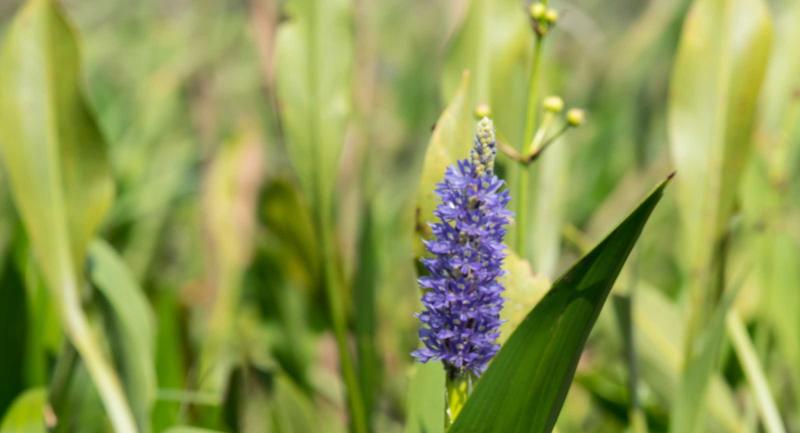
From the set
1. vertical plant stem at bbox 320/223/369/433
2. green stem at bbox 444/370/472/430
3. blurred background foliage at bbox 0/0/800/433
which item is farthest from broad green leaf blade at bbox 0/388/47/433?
green stem at bbox 444/370/472/430

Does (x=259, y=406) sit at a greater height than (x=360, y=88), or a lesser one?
lesser

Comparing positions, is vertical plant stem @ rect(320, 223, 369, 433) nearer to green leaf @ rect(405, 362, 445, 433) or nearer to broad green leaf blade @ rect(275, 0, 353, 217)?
broad green leaf blade @ rect(275, 0, 353, 217)

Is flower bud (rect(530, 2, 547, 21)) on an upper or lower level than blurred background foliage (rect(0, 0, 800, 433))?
upper

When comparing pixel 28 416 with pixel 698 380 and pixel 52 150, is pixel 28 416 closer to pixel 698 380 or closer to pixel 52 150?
pixel 52 150

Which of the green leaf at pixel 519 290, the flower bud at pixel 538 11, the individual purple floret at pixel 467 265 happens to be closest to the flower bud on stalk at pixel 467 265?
the individual purple floret at pixel 467 265

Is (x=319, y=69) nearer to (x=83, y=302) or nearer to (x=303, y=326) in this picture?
(x=83, y=302)

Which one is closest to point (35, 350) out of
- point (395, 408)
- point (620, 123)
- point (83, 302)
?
point (83, 302)
